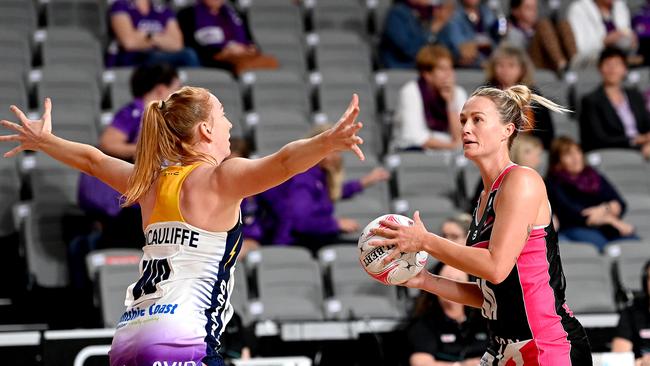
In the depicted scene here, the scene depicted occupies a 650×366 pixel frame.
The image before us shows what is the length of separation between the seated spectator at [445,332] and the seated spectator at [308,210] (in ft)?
4.32

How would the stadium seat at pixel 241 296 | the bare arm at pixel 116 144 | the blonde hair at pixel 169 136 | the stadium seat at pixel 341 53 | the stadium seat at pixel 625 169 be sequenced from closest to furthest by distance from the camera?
1. the blonde hair at pixel 169 136
2. the stadium seat at pixel 241 296
3. the bare arm at pixel 116 144
4. the stadium seat at pixel 625 169
5. the stadium seat at pixel 341 53

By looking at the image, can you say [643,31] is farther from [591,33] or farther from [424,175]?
[424,175]

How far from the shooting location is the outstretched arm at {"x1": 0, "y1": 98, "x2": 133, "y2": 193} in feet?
14.5

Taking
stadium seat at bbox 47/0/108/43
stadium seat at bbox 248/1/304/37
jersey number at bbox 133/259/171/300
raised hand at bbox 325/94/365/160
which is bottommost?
jersey number at bbox 133/259/171/300

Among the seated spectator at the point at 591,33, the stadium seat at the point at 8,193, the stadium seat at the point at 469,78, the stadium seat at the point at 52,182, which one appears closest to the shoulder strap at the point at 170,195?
the stadium seat at the point at 52,182

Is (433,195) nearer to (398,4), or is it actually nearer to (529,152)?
(529,152)

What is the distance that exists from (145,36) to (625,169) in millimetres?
4488

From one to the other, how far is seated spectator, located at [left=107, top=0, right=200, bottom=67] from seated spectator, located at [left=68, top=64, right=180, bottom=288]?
5.62 ft

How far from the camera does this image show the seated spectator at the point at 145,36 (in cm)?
1001

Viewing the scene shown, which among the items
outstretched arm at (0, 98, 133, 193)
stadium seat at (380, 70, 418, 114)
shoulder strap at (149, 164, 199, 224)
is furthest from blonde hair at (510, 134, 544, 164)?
shoulder strap at (149, 164, 199, 224)

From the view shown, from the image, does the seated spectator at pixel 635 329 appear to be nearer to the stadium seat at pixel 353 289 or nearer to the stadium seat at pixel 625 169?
the stadium seat at pixel 353 289

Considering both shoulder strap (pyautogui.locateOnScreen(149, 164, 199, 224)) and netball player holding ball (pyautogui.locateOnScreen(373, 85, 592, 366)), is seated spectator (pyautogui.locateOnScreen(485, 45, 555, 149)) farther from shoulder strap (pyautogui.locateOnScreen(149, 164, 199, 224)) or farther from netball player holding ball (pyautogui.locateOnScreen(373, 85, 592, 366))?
Answer: shoulder strap (pyautogui.locateOnScreen(149, 164, 199, 224))

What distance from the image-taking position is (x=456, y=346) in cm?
748

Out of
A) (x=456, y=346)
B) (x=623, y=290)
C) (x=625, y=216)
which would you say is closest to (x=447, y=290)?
(x=456, y=346)
